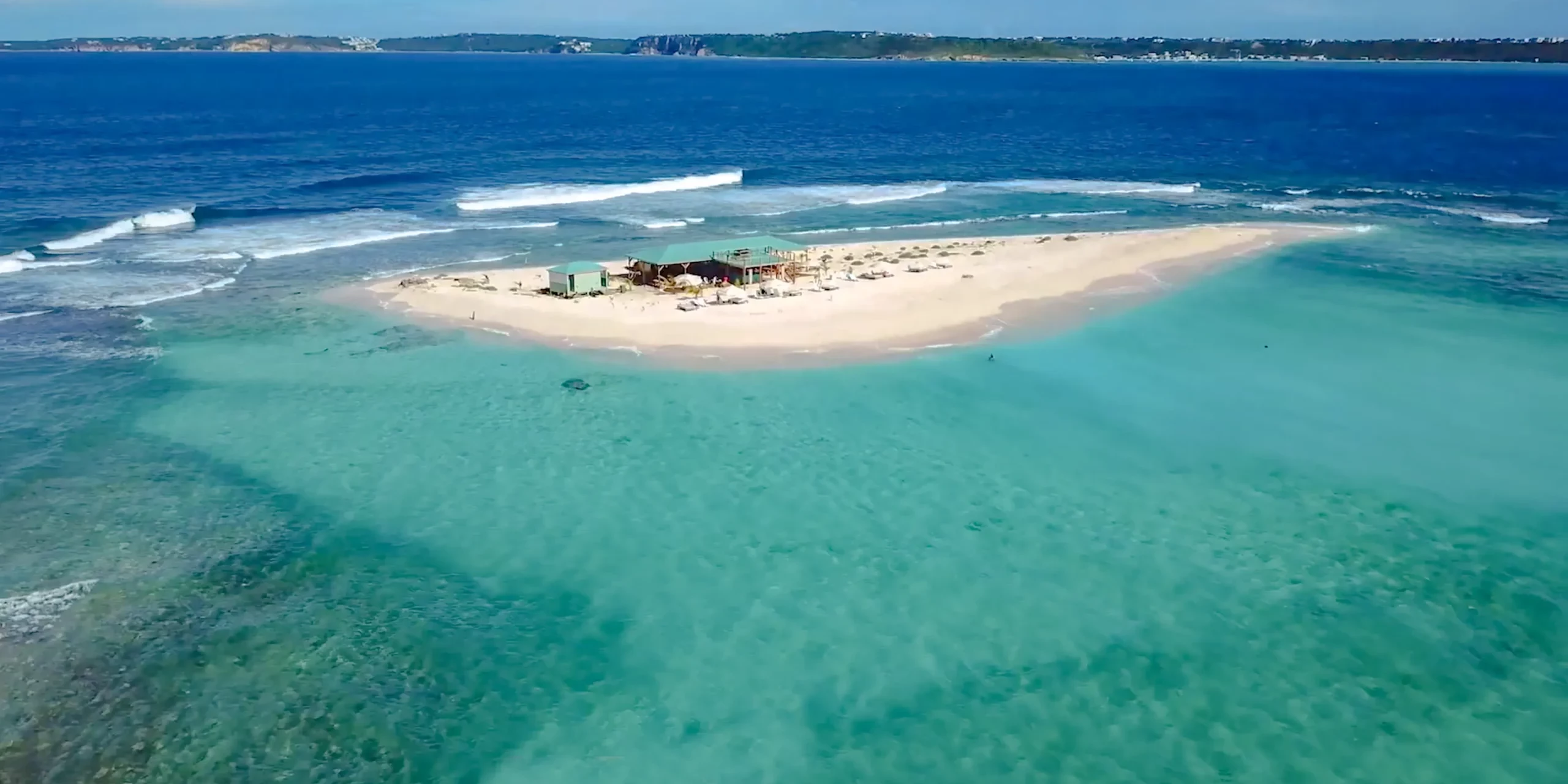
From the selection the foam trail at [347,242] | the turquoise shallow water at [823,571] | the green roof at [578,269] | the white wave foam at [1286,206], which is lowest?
the turquoise shallow water at [823,571]

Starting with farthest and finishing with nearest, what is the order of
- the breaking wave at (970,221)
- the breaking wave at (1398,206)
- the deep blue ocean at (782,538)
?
the breaking wave at (1398,206) → the breaking wave at (970,221) → the deep blue ocean at (782,538)

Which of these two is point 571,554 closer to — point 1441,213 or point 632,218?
point 632,218

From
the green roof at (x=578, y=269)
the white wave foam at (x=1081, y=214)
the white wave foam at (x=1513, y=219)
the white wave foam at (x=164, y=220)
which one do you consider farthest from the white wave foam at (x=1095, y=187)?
the white wave foam at (x=164, y=220)

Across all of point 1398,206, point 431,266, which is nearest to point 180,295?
point 431,266

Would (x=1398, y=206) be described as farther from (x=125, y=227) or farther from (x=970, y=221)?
(x=125, y=227)

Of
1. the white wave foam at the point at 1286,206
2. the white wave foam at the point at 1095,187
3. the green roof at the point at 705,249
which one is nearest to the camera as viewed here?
the green roof at the point at 705,249

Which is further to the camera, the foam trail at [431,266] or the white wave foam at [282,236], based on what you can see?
the white wave foam at [282,236]

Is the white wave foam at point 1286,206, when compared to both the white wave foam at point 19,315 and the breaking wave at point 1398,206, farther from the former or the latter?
the white wave foam at point 19,315

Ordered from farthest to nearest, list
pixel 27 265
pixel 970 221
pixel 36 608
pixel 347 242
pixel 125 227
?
pixel 970 221
pixel 125 227
pixel 347 242
pixel 27 265
pixel 36 608
